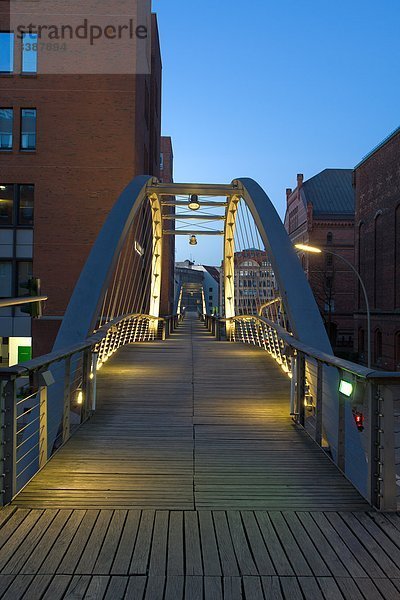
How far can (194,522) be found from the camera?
A: 387 centimetres

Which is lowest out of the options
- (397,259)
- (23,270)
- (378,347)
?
(378,347)

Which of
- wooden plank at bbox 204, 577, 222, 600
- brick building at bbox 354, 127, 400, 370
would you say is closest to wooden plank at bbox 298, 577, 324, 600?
wooden plank at bbox 204, 577, 222, 600

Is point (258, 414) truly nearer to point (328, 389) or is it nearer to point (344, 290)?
point (328, 389)

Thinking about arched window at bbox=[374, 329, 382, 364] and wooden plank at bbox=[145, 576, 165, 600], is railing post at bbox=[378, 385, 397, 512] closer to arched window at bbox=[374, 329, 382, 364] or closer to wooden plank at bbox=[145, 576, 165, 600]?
wooden plank at bbox=[145, 576, 165, 600]

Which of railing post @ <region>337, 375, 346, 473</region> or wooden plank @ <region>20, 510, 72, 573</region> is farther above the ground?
railing post @ <region>337, 375, 346, 473</region>

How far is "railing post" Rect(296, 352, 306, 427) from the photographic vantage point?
22.7ft

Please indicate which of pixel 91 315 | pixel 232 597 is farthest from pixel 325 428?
pixel 91 315

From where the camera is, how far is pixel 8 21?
24984mm

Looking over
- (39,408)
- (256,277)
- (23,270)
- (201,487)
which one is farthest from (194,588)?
(23,270)

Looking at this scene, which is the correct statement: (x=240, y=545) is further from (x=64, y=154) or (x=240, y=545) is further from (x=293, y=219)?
(x=293, y=219)

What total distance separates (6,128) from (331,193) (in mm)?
41029

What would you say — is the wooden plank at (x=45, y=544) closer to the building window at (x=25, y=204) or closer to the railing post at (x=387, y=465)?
the railing post at (x=387, y=465)

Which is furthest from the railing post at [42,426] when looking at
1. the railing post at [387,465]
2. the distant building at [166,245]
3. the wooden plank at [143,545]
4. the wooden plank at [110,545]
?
the distant building at [166,245]

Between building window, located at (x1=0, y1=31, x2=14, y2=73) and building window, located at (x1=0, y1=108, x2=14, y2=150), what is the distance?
6.15 feet
